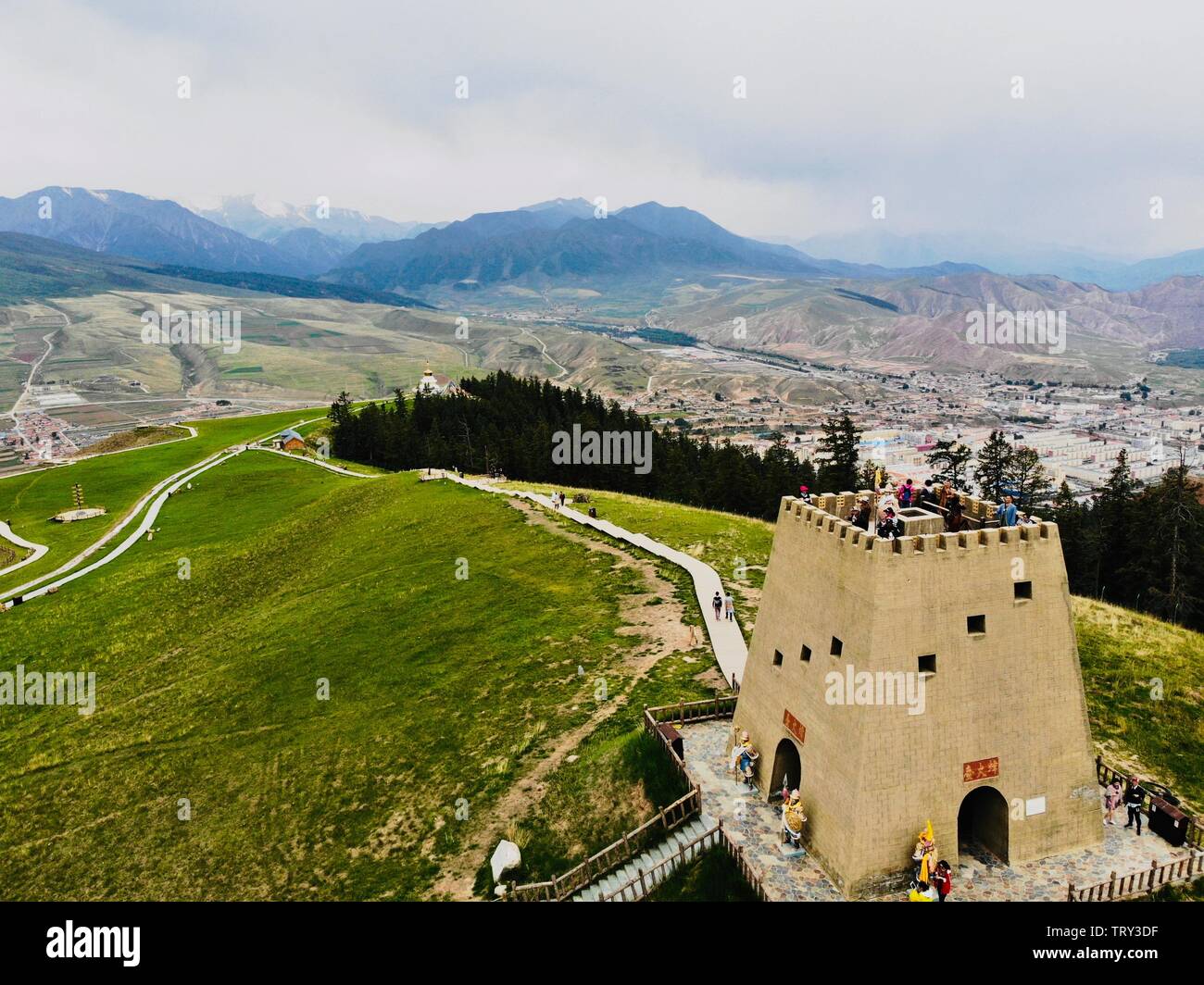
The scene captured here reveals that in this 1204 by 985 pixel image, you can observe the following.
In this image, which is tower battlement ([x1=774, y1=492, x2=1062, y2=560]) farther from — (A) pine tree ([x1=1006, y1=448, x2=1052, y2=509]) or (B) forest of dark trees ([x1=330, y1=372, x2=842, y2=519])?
(B) forest of dark trees ([x1=330, y1=372, x2=842, y2=519])

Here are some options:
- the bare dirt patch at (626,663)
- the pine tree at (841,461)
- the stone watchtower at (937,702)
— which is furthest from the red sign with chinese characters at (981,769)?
the pine tree at (841,461)

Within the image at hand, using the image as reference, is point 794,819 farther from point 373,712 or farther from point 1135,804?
point 373,712

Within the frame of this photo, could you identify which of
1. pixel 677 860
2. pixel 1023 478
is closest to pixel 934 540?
pixel 677 860

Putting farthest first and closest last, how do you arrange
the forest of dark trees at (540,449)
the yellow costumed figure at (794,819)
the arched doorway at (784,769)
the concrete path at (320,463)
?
the concrete path at (320,463) → the forest of dark trees at (540,449) → the arched doorway at (784,769) → the yellow costumed figure at (794,819)

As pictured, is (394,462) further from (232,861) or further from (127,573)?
(232,861)

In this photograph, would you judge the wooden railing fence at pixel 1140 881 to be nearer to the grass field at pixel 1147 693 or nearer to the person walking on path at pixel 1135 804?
the person walking on path at pixel 1135 804
